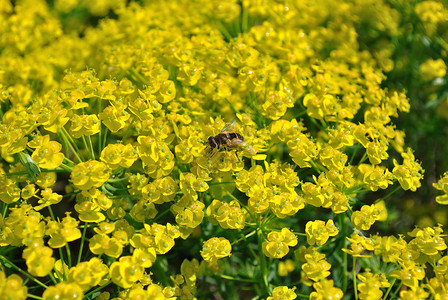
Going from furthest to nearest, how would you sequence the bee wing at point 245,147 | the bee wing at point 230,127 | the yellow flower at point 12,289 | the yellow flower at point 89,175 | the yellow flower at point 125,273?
the bee wing at point 230,127 → the bee wing at point 245,147 → the yellow flower at point 89,175 → the yellow flower at point 125,273 → the yellow flower at point 12,289

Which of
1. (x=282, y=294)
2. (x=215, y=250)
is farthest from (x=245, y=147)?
(x=282, y=294)

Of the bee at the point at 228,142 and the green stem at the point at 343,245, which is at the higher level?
the bee at the point at 228,142

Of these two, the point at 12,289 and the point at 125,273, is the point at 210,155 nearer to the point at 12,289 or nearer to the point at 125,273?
the point at 125,273

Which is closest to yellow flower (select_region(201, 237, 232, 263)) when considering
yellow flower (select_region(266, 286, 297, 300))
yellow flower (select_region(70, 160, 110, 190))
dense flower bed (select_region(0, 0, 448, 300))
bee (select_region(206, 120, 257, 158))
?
dense flower bed (select_region(0, 0, 448, 300))

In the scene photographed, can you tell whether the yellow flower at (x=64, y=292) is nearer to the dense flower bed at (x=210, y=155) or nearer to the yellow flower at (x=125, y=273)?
the dense flower bed at (x=210, y=155)

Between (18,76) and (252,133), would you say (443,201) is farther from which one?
(18,76)

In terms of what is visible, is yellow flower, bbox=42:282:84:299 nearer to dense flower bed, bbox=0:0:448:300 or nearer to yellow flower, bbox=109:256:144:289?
Result: dense flower bed, bbox=0:0:448:300

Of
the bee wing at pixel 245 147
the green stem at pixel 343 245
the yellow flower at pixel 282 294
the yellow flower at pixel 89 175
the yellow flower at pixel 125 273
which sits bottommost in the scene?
the green stem at pixel 343 245

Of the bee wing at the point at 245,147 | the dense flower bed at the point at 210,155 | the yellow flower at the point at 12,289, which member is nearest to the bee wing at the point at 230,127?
the dense flower bed at the point at 210,155
